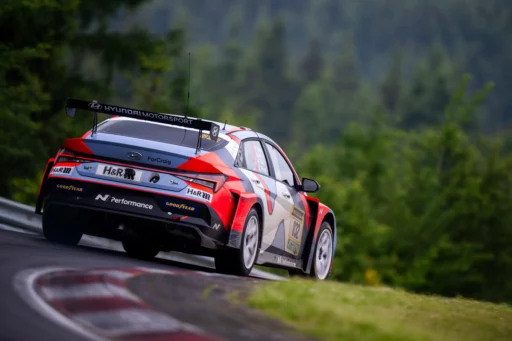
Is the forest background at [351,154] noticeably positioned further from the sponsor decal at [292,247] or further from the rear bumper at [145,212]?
the rear bumper at [145,212]

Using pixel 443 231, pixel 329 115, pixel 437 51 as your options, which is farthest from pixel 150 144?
pixel 437 51

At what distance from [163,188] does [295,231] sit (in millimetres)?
2421

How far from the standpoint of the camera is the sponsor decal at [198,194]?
988 cm

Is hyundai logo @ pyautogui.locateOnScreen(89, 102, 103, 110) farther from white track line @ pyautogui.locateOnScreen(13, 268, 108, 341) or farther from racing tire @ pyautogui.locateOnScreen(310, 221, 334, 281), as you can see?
racing tire @ pyautogui.locateOnScreen(310, 221, 334, 281)

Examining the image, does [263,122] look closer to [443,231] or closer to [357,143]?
[357,143]

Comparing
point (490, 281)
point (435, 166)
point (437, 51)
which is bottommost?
point (490, 281)

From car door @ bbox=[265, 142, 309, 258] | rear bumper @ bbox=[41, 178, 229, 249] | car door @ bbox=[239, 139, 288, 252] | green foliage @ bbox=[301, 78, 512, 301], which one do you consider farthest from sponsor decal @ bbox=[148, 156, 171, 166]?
green foliage @ bbox=[301, 78, 512, 301]

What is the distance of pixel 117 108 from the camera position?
10.2m

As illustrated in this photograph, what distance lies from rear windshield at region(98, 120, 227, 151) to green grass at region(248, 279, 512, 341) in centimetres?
165

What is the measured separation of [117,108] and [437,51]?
17513 cm

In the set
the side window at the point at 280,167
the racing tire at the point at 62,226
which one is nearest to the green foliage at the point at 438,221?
the side window at the point at 280,167

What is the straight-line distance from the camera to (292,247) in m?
11.8

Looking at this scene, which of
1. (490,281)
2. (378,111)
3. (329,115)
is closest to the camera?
(490,281)

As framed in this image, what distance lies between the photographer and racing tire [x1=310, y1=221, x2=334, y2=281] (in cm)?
1247
